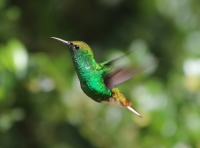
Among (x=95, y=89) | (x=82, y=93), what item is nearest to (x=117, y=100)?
(x=95, y=89)

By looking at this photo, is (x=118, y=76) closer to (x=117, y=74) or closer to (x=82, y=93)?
(x=117, y=74)

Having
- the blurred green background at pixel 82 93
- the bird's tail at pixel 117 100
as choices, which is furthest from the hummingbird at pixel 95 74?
the blurred green background at pixel 82 93

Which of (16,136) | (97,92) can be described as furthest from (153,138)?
(97,92)

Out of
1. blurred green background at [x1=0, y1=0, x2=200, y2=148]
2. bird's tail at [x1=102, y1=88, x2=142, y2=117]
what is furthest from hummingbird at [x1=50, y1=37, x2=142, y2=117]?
blurred green background at [x1=0, y1=0, x2=200, y2=148]

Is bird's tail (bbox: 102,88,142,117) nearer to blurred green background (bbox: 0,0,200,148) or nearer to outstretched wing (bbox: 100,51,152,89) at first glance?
outstretched wing (bbox: 100,51,152,89)

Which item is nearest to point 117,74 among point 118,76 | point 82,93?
point 118,76

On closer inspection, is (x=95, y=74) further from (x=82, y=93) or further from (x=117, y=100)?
(x=82, y=93)

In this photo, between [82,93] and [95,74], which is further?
[82,93]

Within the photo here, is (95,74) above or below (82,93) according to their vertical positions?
above

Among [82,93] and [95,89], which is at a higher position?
[95,89]
